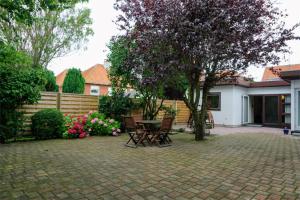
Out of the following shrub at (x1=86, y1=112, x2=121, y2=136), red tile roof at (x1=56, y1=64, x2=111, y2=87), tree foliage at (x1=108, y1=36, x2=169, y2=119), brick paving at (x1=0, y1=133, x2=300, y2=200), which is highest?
red tile roof at (x1=56, y1=64, x2=111, y2=87)

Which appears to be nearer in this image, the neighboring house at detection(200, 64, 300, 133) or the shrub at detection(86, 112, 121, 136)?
the shrub at detection(86, 112, 121, 136)

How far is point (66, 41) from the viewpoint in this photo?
1630 centimetres

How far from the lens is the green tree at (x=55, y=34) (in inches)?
583

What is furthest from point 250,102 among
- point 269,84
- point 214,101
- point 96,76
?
point 96,76

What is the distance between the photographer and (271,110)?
52.1ft

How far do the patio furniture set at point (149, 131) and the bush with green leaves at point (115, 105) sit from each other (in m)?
3.39

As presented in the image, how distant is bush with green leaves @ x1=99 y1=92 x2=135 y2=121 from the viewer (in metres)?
11.0

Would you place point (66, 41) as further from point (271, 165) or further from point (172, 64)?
point (271, 165)

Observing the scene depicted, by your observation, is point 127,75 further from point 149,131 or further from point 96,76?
point 96,76

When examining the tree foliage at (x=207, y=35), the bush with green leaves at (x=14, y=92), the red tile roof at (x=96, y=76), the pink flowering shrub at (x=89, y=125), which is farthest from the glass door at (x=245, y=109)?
the red tile roof at (x=96, y=76)

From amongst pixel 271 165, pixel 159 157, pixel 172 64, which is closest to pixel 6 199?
pixel 159 157

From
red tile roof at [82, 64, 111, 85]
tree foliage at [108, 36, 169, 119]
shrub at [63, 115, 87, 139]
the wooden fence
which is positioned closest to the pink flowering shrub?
shrub at [63, 115, 87, 139]

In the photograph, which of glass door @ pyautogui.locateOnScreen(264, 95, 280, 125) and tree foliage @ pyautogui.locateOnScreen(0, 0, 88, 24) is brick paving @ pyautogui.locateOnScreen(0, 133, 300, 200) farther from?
glass door @ pyautogui.locateOnScreen(264, 95, 280, 125)

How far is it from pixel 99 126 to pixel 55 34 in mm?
9510
